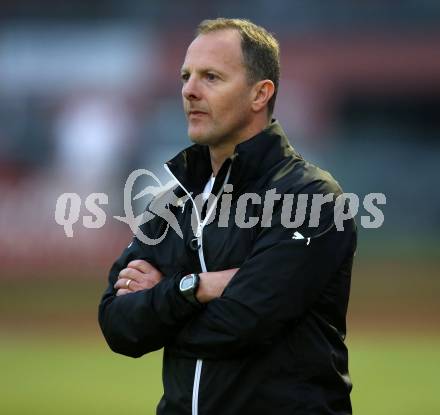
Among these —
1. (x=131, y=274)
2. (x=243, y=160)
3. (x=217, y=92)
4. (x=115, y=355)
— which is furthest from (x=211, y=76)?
(x=115, y=355)

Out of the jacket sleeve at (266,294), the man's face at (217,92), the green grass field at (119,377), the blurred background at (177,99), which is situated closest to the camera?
the jacket sleeve at (266,294)

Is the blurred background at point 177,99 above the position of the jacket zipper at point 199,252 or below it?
above

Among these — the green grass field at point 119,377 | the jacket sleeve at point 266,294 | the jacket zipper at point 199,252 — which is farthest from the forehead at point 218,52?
the green grass field at point 119,377

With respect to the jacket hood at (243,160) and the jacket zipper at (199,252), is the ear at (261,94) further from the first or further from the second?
the jacket zipper at (199,252)

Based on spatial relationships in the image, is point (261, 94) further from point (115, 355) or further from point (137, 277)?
point (115, 355)

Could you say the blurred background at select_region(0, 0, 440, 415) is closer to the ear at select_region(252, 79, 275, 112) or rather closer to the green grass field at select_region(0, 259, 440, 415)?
the green grass field at select_region(0, 259, 440, 415)

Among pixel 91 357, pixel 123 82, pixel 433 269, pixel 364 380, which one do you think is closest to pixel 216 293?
pixel 364 380

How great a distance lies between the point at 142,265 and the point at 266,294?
19.2 inches

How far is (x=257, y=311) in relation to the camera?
112 inches

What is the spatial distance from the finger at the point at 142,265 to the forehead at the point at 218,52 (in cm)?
65

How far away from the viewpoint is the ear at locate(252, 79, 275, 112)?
3227 millimetres

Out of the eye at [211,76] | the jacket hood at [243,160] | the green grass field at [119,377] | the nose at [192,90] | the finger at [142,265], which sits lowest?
the green grass field at [119,377]

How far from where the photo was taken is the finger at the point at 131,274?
314 centimetres

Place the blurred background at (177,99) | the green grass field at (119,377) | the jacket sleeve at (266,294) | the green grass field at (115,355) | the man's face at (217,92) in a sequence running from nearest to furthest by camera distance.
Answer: the jacket sleeve at (266,294)
the man's face at (217,92)
the green grass field at (119,377)
the green grass field at (115,355)
the blurred background at (177,99)
